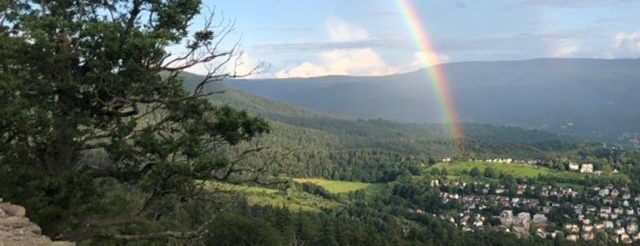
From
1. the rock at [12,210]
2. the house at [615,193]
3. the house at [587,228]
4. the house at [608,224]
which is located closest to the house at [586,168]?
the house at [615,193]

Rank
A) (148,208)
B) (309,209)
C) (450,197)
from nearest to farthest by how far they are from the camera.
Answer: (148,208) < (309,209) < (450,197)

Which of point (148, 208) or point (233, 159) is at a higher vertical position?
point (233, 159)

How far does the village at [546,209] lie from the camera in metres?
86.7

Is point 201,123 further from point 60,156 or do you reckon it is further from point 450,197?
point 450,197

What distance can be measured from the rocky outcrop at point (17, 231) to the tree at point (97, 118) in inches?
75.5

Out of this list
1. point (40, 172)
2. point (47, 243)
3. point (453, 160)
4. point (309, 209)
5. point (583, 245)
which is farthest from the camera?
point (453, 160)

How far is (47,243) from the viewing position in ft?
27.0

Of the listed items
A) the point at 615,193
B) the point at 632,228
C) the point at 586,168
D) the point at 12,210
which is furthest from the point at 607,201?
the point at 12,210

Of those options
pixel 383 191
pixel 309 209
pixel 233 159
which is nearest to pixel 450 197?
pixel 383 191

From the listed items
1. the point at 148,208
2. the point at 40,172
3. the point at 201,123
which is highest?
the point at 201,123

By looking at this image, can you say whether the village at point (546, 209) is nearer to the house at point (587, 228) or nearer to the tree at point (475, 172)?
the house at point (587, 228)

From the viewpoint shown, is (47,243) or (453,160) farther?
(453,160)

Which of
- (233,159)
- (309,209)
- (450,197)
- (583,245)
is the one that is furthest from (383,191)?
(233,159)

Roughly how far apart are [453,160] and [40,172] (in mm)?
145469
